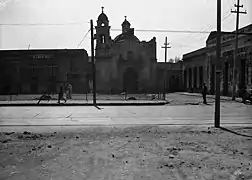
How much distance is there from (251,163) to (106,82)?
43.3 m

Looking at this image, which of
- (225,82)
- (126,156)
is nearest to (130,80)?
(225,82)

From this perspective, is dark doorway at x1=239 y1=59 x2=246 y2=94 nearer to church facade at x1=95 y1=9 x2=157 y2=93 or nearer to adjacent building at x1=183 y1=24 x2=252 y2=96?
adjacent building at x1=183 y1=24 x2=252 y2=96

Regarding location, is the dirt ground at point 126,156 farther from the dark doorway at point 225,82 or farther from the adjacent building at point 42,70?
the adjacent building at point 42,70

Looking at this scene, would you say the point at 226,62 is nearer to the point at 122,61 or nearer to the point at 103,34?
the point at 122,61

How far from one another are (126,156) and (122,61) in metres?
45.1

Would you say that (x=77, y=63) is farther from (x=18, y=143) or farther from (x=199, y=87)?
(x=18, y=143)

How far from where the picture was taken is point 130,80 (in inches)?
2037

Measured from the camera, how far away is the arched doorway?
50.7 meters

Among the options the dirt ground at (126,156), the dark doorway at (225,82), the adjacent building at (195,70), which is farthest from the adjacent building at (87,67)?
the dirt ground at (126,156)

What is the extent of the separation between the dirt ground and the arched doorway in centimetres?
4090

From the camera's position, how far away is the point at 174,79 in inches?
2537

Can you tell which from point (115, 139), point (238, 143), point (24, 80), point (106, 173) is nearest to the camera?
point (106, 173)

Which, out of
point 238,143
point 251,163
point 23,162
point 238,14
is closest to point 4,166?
point 23,162

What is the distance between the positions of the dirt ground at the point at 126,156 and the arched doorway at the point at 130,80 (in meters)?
40.9
